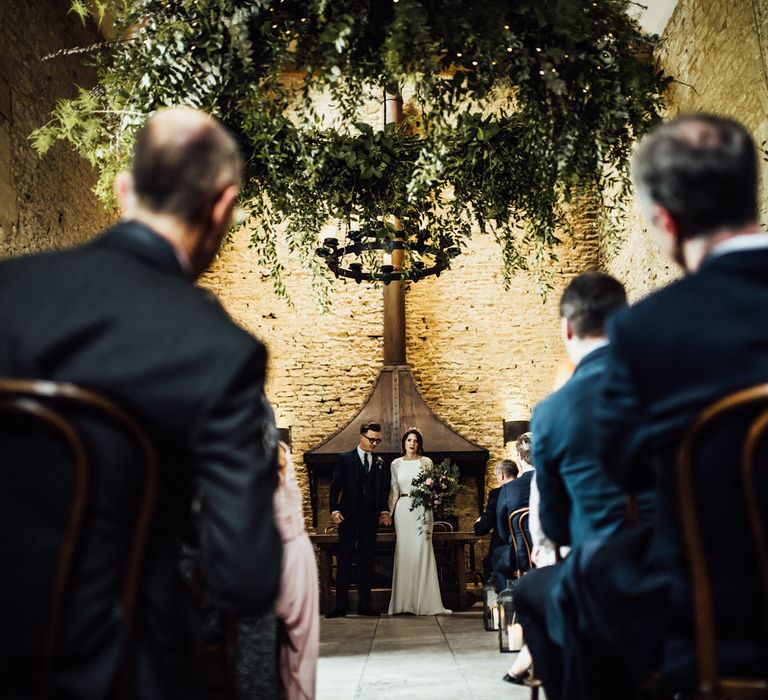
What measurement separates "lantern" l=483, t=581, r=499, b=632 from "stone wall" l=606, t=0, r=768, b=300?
8.53ft

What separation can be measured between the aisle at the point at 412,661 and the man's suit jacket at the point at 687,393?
2.66 m

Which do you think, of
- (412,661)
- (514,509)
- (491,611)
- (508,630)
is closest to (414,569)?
(491,611)

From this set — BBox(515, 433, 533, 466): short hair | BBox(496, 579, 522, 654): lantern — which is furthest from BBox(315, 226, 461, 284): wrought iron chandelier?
BBox(496, 579, 522, 654): lantern

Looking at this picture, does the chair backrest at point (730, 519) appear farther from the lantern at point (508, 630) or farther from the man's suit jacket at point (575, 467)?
the lantern at point (508, 630)

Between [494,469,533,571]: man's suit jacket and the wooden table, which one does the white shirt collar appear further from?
the wooden table

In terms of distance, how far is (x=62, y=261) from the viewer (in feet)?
3.27

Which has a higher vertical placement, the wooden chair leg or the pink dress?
the pink dress

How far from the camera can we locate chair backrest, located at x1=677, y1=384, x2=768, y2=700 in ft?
3.17

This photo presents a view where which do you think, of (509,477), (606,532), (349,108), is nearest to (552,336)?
(509,477)

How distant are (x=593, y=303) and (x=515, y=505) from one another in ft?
9.51

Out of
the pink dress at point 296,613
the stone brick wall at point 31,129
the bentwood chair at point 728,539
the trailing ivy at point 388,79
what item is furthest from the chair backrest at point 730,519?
the stone brick wall at point 31,129

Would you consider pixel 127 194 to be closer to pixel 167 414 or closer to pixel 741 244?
pixel 167 414

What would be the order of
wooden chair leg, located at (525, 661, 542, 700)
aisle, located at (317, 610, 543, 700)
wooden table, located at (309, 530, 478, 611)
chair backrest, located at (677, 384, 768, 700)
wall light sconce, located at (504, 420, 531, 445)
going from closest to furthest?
1. chair backrest, located at (677, 384, 768, 700)
2. wooden chair leg, located at (525, 661, 542, 700)
3. aisle, located at (317, 610, 543, 700)
4. wooden table, located at (309, 530, 478, 611)
5. wall light sconce, located at (504, 420, 531, 445)

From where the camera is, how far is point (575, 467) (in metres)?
1.74
